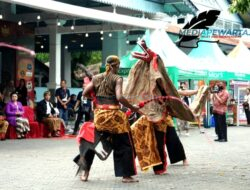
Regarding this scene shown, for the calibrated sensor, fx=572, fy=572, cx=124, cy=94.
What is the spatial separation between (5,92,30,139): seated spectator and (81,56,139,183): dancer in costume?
Answer: 860 cm

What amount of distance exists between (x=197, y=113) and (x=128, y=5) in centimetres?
1190

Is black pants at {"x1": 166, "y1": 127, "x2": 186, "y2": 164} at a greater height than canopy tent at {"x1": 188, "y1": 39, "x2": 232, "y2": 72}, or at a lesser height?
lesser

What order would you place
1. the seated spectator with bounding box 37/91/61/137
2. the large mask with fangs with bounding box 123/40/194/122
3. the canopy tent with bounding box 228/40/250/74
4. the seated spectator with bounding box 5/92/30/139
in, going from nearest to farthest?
1. the large mask with fangs with bounding box 123/40/194/122
2. the seated spectator with bounding box 5/92/30/139
3. the seated spectator with bounding box 37/91/61/137
4. the canopy tent with bounding box 228/40/250/74

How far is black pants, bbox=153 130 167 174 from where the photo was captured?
9.06 metres

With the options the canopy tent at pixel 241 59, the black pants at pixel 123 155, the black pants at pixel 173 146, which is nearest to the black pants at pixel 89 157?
the black pants at pixel 123 155

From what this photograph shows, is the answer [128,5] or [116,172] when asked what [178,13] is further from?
[116,172]

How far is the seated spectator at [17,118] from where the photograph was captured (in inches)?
649

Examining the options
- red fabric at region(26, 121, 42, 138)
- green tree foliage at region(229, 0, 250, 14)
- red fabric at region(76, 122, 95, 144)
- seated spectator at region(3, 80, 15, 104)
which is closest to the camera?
red fabric at region(76, 122, 95, 144)

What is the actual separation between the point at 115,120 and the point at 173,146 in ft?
6.64

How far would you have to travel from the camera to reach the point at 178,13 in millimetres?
24547

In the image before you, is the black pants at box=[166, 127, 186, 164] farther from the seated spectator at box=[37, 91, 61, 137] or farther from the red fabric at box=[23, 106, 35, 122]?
the red fabric at box=[23, 106, 35, 122]

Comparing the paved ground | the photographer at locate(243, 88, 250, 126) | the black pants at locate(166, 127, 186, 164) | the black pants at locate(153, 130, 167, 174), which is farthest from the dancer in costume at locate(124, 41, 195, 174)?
the photographer at locate(243, 88, 250, 126)

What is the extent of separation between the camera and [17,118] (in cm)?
1658

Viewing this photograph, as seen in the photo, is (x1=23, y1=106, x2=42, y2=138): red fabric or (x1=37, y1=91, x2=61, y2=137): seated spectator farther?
(x1=37, y1=91, x2=61, y2=137): seated spectator
